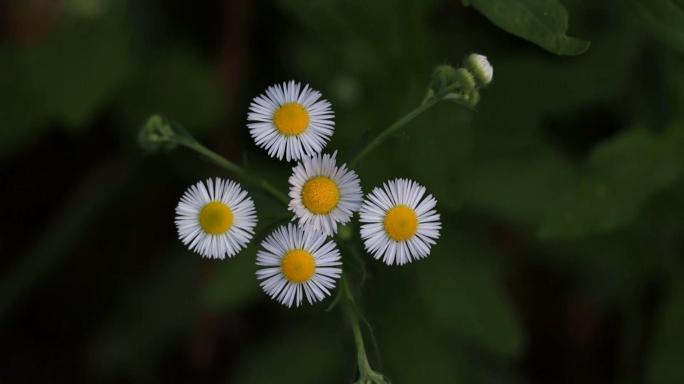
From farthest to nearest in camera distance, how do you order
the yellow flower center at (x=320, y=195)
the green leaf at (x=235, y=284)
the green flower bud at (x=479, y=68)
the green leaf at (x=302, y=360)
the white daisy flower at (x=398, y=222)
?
1. the green leaf at (x=302, y=360)
2. the green leaf at (x=235, y=284)
3. the green flower bud at (x=479, y=68)
4. the white daisy flower at (x=398, y=222)
5. the yellow flower center at (x=320, y=195)

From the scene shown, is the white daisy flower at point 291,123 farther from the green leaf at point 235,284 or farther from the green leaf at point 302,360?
the green leaf at point 302,360

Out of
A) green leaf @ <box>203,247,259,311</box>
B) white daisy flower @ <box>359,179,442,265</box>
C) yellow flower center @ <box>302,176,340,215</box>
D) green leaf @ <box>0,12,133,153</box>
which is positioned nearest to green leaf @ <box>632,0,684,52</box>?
white daisy flower @ <box>359,179,442,265</box>

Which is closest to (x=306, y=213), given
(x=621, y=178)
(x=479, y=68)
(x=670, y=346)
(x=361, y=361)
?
(x=361, y=361)

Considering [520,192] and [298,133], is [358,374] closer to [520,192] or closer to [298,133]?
[298,133]

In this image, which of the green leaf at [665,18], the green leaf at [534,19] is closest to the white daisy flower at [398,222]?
the green leaf at [534,19]

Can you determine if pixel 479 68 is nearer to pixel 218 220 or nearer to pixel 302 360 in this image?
pixel 218 220

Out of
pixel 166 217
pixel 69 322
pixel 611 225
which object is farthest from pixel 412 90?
pixel 69 322
